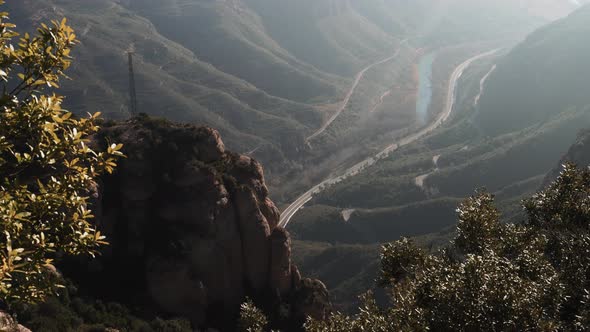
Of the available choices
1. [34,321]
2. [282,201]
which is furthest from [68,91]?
[34,321]

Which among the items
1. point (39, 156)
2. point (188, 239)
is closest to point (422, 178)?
point (188, 239)

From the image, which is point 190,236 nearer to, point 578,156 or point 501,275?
point 501,275

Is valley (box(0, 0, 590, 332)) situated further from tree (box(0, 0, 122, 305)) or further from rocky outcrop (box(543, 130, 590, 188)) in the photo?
rocky outcrop (box(543, 130, 590, 188))

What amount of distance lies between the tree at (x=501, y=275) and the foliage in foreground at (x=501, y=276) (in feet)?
0.11

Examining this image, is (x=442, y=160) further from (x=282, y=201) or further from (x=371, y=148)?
(x=282, y=201)

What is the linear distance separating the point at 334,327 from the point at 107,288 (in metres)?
27.4

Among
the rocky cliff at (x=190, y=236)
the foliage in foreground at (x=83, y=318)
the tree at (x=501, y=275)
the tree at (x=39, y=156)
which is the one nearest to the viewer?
the tree at (x=39, y=156)

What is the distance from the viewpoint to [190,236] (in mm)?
48656

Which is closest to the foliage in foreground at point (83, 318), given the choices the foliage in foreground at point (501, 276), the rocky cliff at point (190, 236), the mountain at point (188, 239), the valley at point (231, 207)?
the valley at point (231, 207)

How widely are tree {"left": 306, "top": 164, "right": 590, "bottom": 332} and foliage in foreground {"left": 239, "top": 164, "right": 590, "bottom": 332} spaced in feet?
0.11

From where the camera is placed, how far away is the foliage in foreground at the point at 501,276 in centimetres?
1641

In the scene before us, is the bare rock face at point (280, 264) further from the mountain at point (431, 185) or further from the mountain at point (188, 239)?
the mountain at point (431, 185)

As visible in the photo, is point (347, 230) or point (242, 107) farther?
point (242, 107)

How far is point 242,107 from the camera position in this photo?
178500mm
